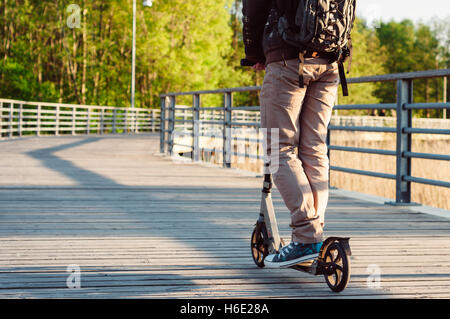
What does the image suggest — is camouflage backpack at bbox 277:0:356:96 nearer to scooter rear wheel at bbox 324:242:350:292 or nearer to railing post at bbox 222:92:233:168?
scooter rear wheel at bbox 324:242:350:292

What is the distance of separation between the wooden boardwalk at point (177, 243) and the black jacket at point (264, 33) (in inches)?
38.5

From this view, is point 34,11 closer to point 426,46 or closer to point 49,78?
point 49,78

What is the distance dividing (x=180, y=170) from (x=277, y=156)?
20.8 ft

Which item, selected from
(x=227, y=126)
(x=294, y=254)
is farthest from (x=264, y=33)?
(x=227, y=126)

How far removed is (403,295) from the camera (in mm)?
2848

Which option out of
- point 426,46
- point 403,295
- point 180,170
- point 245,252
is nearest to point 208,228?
point 245,252

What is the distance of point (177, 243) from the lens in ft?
13.2

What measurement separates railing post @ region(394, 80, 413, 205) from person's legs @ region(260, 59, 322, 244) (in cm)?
303

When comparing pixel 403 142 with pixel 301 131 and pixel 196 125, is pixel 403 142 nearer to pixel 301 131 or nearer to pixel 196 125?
pixel 301 131

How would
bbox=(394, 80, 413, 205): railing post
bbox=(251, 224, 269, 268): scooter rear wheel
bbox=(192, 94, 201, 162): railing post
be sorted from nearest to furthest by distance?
bbox=(251, 224, 269, 268): scooter rear wheel, bbox=(394, 80, 413, 205): railing post, bbox=(192, 94, 201, 162): railing post

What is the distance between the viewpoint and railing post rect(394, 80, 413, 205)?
5.89 meters

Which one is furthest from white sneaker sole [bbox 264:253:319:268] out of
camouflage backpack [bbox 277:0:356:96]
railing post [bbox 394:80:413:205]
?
railing post [bbox 394:80:413:205]

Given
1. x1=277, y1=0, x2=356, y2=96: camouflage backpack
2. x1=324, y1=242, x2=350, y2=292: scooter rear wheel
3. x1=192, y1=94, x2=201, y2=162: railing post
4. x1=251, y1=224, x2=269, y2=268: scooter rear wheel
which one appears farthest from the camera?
x1=192, y1=94, x2=201, y2=162: railing post

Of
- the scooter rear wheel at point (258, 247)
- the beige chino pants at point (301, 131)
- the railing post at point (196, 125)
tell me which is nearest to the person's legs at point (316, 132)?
the beige chino pants at point (301, 131)
